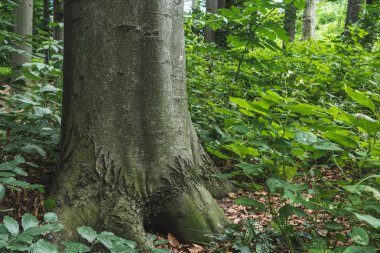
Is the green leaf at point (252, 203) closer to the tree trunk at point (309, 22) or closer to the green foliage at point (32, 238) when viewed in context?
the green foliage at point (32, 238)

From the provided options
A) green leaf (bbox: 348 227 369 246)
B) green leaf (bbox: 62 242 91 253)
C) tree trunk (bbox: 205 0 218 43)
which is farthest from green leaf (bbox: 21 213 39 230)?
tree trunk (bbox: 205 0 218 43)

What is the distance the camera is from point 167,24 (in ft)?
6.70

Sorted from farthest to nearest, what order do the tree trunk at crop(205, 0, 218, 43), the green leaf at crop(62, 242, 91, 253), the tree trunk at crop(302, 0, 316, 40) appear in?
the tree trunk at crop(302, 0, 316, 40) → the tree trunk at crop(205, 0, 218, 43) → the green leaf at crop(62, 242, 91, 253)

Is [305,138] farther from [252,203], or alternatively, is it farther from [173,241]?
[173,241]

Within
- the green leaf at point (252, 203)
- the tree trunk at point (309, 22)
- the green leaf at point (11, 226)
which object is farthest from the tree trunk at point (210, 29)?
the green leaf at point (11, 226)

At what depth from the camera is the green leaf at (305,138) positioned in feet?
4.55

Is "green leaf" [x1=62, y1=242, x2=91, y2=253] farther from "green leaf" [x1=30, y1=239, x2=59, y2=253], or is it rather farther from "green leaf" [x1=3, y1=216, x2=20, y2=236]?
"green leaf" [x1=3, y1=216, x2=20, y2=236]

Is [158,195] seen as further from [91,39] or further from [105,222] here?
[91,39]

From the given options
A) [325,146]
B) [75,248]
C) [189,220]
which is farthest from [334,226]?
[75,248]

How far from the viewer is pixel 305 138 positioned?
4.61 ft

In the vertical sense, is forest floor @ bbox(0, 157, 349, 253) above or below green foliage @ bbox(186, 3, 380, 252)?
below

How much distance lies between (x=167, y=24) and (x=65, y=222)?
124 cm

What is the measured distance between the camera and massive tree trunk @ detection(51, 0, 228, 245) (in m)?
1.89

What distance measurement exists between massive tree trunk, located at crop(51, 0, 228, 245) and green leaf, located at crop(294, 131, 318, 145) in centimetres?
85
